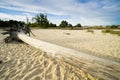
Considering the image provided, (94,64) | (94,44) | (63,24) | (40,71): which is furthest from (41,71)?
(63,24)

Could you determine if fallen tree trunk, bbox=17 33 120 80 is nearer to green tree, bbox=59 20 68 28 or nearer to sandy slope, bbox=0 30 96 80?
sandy slope, bbox=0 30 96 80

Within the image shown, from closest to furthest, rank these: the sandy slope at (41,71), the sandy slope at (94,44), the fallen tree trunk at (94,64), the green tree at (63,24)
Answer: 1. the fallen tree trunk at (94,64)
2. the sandy slope at (41,71)
3. the sandy slope at (94,44)
4. the green tree at (63,24)

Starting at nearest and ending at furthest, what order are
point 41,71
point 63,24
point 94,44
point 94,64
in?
point 94,64 < point 41,71 < point 94,44 < point 63,24

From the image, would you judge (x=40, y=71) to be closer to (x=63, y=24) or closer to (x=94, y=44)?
(x=94, y=44)

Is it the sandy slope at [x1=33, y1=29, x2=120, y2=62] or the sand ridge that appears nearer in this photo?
the sand ridge

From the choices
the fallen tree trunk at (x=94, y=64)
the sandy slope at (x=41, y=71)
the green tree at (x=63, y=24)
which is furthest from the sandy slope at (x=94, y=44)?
the green tree at (x=63, y=24)

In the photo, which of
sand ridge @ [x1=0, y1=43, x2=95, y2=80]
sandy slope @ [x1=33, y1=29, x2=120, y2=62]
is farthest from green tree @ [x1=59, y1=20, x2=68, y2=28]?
sand ridge @ [x1=0, y1=43, x2=95, y2=80]

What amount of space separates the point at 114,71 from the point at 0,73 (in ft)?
10.0

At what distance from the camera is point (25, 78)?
303cm

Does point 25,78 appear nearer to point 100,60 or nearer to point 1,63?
point 1,63

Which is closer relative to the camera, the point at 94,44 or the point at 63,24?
the point at 94,44

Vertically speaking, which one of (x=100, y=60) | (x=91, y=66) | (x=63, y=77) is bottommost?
(x=63, y=77)

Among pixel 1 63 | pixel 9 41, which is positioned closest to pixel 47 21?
pixel 9 41

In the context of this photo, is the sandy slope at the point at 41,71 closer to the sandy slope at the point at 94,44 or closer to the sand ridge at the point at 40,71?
the sand ridge at the point at 40,71
